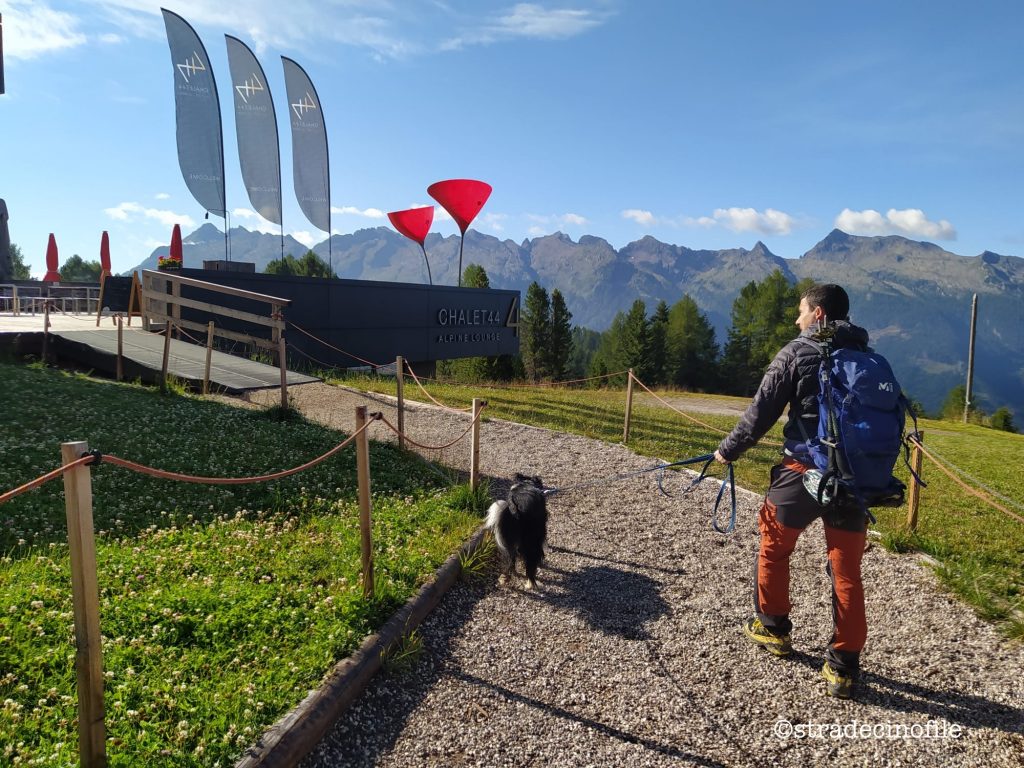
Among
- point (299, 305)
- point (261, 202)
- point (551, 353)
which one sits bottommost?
point (551, 353)

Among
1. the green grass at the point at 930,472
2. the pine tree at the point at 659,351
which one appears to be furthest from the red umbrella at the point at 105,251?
the pine tree at the point at 659,351

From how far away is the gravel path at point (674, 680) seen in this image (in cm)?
312

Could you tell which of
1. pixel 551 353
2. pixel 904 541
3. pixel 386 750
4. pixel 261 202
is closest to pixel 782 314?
pixel 551 353

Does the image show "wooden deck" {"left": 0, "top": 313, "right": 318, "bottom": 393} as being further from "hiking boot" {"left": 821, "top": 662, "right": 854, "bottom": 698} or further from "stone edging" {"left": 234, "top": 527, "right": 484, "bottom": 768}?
"hiking boot" {"left": 821, "top": 662, "right": 854, "bottom": 698}

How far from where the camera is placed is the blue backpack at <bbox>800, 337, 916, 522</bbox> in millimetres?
3262

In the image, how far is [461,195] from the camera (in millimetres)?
24688

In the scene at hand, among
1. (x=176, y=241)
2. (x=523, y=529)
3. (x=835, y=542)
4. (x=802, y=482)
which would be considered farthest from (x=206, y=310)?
(x=176, y=241)

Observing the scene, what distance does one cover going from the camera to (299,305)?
17.4 metres

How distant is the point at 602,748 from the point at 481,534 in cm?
259

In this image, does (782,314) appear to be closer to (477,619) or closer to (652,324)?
(652,324)

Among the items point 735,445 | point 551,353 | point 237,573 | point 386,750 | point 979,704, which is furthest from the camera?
point 551,353

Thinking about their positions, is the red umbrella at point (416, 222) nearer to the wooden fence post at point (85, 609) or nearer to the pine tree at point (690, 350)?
the wooden fence post at point (85, 609)

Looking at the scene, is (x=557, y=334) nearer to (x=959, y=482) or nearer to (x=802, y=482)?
(x=959, y=482)

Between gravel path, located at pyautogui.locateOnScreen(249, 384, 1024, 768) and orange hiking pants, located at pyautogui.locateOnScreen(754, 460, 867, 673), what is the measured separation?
32cm
